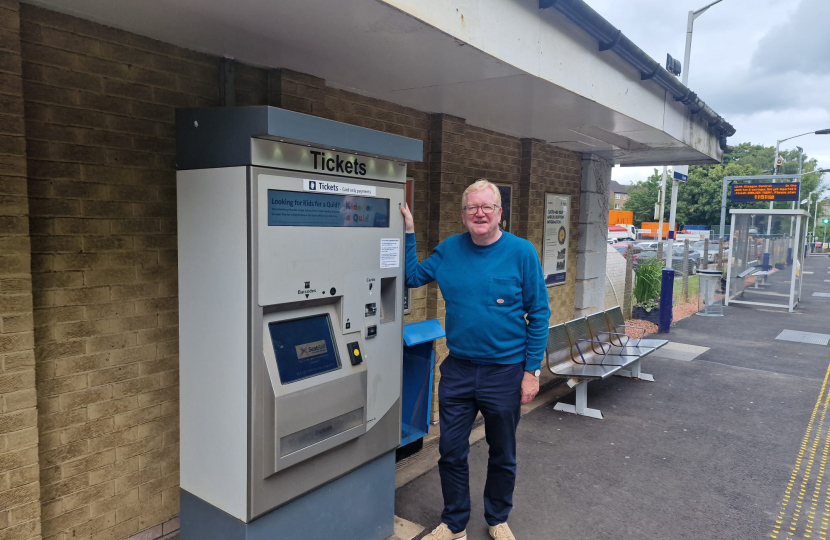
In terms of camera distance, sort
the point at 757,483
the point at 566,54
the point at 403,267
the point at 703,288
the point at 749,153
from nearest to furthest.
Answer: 1. the point at 403,267
2. the point at 566,54
3. the point at 757,483
4. the point at 703,288
5. the point at 749,153

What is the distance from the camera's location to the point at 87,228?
8.41 feet

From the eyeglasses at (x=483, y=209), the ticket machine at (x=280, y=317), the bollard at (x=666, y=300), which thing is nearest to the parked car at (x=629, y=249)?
the bollard at (x=666, y=300)

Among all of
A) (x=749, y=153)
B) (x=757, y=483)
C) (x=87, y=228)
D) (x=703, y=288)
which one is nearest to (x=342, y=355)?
(x=87, y=228)

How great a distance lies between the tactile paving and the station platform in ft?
7.52

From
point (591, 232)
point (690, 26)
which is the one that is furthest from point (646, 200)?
point (591, 232)

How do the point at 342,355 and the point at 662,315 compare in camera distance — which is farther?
the point at 662,315

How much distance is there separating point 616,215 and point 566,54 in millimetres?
46598

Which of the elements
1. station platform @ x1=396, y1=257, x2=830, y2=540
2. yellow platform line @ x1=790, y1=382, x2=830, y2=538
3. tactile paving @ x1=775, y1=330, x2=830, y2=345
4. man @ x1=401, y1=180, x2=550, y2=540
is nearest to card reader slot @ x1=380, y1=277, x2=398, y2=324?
man @ x1=401, y1=180, x2=550, y2=540

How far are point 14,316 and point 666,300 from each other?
9.46 meters

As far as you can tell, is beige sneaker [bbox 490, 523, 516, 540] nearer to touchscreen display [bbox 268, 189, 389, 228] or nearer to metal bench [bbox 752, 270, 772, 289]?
touchscreen display [bbox 268, 189, 389, 228]

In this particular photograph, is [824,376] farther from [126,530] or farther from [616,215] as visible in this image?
[616,215]

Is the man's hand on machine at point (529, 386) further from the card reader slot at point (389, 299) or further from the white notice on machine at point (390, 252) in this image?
the white notice on machine at point (390, 252)

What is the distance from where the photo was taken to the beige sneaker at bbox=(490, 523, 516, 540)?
3.14 meters

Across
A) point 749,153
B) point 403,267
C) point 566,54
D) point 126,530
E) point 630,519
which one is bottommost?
point 630,519
